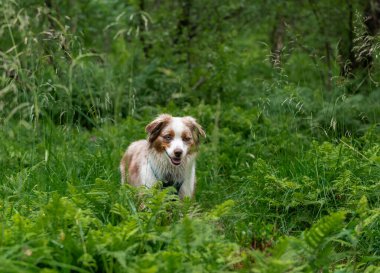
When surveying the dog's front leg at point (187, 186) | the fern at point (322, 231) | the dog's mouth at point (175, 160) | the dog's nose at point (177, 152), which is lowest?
the dog's front leg at point (187, 186)

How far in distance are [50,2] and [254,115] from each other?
383 centimetres

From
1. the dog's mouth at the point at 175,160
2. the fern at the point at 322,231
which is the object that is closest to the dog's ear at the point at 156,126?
the dog's mouth at the point at 175,160

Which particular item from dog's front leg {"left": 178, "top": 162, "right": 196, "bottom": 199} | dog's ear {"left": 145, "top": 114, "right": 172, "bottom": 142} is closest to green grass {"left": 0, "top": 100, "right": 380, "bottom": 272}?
dog's front leg {"left": 178, "top": 162, "right": 196, "bottom": 199}

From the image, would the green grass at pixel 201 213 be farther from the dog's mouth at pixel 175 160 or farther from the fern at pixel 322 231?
the dog's mouth at pixel 175 160

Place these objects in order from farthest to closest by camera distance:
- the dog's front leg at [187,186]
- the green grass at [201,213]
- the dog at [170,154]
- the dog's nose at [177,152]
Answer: the dog's front leg at [187,186]
the dog at [170,154]
the dog's nose at [177,152]
the green grass at [201,213]

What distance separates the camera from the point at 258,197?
5.50 metres

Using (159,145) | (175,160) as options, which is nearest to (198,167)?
(159,145)

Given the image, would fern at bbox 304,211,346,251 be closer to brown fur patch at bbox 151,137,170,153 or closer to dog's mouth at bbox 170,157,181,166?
dog's mouth at bbox 170,157,181,166

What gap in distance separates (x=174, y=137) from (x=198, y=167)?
1447 millimetres

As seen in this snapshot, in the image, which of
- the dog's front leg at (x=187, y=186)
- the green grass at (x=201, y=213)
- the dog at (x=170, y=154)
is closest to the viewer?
the green grass at (x=201, y=213)

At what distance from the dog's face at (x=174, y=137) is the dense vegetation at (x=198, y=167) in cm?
35

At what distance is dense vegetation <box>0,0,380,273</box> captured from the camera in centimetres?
382

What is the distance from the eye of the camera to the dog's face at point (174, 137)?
19.6 feet

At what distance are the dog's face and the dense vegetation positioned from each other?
355mm
